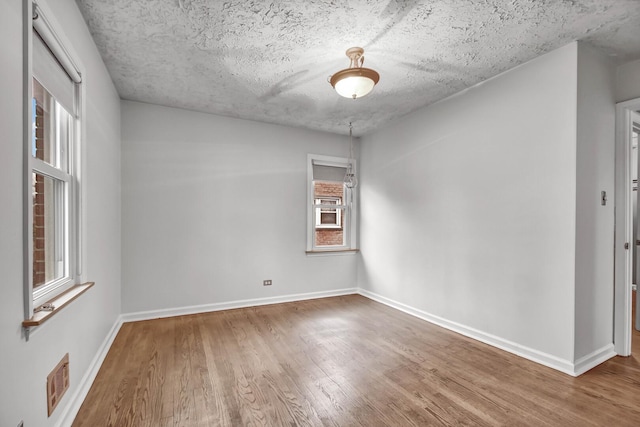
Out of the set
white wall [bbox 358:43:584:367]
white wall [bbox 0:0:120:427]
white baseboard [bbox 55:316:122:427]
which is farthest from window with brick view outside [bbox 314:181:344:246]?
white baseboard [bbox 55:316:122:427]

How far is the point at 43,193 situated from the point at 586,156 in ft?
13.0

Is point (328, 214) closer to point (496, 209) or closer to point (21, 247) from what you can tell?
point (496, 209)

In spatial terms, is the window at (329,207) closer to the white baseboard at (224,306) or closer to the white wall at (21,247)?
the white baseboard at (224,306)

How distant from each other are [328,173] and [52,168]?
3772 millimetres

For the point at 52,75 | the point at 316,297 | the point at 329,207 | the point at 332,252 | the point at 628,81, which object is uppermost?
the point at 628,81

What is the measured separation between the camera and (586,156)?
254 centimetres

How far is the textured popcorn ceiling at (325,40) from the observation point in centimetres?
209

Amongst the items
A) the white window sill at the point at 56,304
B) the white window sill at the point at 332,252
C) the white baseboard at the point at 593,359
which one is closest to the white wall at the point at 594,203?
the white baseboard at the point at 593,359

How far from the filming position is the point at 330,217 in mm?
5207

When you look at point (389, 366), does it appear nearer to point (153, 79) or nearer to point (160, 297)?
point (160, 297)

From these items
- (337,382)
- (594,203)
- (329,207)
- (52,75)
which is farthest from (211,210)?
(594,203)

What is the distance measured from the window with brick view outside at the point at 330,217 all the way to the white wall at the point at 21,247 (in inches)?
113

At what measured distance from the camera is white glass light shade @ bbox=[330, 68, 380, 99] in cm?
244

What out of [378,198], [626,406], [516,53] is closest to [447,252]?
[378,198]
